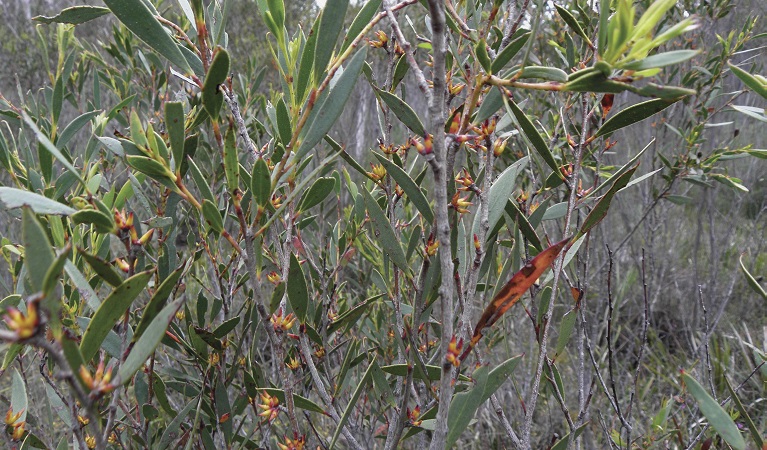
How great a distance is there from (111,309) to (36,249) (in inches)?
3.4

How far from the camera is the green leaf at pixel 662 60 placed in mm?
326

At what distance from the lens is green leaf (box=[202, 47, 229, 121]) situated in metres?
0.41

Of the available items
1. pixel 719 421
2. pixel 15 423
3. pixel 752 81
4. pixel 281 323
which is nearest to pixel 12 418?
pixel 15 423

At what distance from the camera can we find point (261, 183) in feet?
1.63

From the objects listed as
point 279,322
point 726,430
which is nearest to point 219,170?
point 279,322

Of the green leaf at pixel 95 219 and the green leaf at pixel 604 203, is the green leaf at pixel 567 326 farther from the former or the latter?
the green leaf at pixel 95 219

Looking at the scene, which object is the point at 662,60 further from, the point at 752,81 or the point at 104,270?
the point at 104,270

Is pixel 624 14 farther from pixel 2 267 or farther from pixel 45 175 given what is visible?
pixel 2 267

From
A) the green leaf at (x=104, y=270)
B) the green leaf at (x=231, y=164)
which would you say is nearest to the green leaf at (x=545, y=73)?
the green leaf at (x=231, y=164)

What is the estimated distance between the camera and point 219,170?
60.8 inches

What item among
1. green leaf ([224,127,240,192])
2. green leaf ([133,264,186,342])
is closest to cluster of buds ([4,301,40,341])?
green leaf ([133,264,186,342])

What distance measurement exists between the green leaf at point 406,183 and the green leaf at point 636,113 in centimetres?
20

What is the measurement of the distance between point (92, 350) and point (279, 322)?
294 millimetres

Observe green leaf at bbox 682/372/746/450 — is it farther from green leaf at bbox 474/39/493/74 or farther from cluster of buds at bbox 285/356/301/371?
Result: cluster of buds at bbox 285/356/301/371
